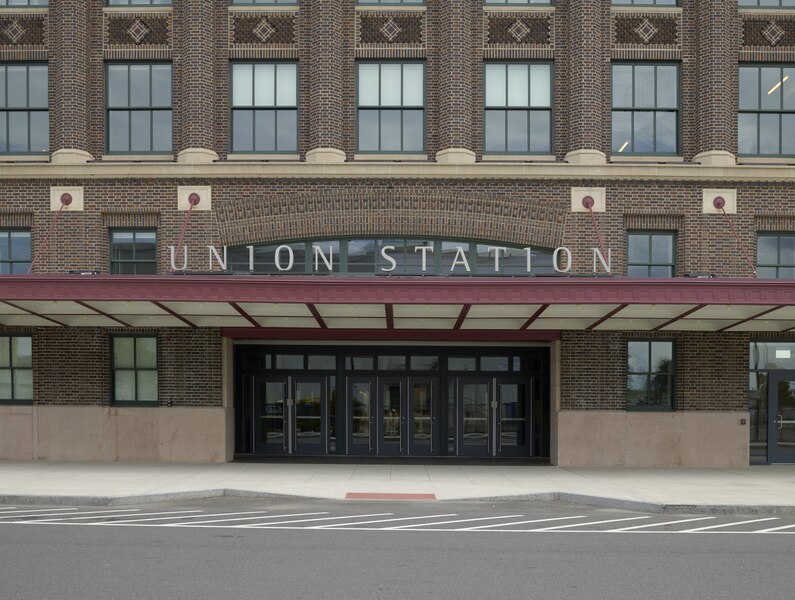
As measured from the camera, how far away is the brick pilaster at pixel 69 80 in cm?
2083

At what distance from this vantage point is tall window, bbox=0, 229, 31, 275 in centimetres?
2100

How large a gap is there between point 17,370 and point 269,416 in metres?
6.31

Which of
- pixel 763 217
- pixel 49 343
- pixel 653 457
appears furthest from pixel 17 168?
pixel 763 217

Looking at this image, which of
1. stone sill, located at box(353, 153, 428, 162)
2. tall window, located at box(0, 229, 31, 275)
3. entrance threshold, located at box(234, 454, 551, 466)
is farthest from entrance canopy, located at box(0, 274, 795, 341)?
stone sill, located at box(353, 153, 428, 162)

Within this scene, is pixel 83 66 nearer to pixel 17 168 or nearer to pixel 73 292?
pixel 17 168

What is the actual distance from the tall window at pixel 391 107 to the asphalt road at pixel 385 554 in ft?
34.1

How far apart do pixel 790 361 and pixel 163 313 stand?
14998mm

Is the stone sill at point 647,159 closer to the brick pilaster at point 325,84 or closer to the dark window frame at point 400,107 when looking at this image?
the dark window frame at point 400,107


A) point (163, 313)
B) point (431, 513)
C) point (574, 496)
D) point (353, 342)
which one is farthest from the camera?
point (353, 342)

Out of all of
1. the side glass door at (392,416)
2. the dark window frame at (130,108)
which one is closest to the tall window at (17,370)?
the dark window frame at (130,108)

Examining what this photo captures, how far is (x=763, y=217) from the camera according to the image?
20594 mm

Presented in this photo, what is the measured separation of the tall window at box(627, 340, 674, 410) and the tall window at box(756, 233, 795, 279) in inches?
116

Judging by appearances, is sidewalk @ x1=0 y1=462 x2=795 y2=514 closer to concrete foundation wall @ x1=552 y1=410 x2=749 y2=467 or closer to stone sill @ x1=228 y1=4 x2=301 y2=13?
concrete foundation wall @ x1=552 y1=410 x2=749 y2=467

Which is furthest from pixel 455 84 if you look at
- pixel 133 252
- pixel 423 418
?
pixel 133 252
